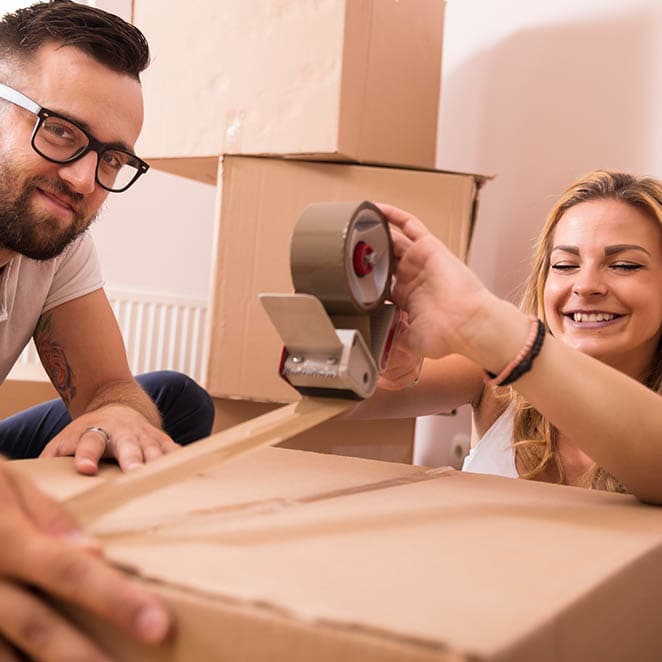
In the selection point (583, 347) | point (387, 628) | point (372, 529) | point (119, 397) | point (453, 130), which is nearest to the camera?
point (387, 628)

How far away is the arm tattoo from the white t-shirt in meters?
0.02

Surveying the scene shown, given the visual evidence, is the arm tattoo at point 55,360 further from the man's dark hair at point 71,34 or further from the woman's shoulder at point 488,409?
the woman's shoulder at point 488,409

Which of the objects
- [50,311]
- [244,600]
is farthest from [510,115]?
[244,600]

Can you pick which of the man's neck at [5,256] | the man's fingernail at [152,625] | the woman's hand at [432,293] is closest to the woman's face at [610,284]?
the woman's hand at [432,293]

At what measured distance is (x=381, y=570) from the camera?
15.5 inches

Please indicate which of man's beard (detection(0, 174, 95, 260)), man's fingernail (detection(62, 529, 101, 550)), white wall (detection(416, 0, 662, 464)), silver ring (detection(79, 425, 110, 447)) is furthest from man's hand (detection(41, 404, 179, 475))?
white wall (detection(416, 0, 662, 464))

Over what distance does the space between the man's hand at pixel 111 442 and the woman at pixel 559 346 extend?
0.28m

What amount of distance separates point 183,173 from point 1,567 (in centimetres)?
148

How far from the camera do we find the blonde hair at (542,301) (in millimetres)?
1100

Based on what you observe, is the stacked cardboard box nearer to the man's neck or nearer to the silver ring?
the man's neck

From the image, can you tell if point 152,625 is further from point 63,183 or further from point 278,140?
point 278,140

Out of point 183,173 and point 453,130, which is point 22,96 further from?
point 453,130

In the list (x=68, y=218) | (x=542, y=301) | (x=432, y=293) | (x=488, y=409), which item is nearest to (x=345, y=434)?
(x=488, y=409)

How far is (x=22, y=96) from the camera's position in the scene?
103 centimetres
